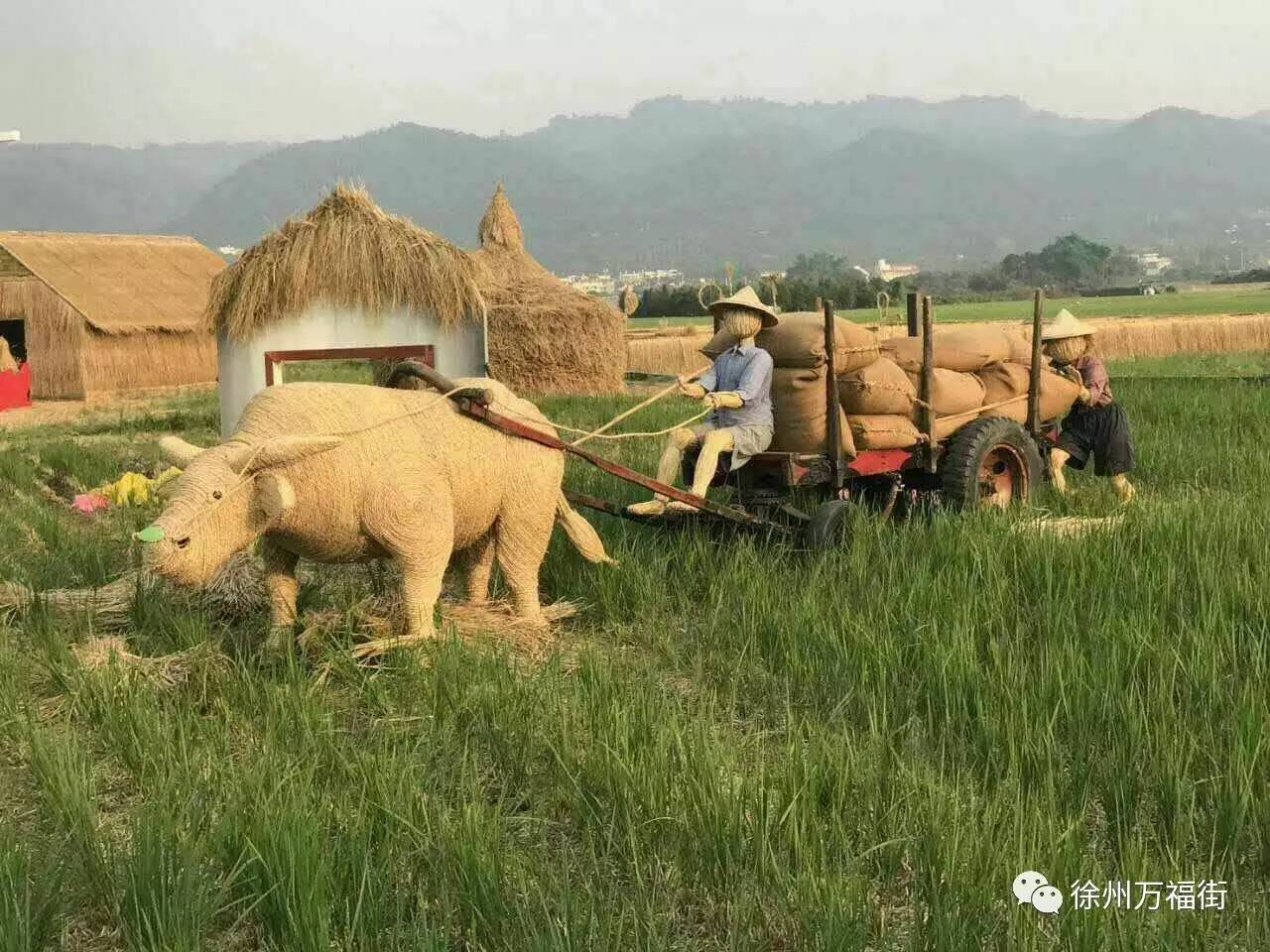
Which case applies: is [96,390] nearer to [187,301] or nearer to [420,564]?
[187,301]

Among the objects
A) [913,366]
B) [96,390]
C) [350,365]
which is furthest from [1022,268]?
[913,366]

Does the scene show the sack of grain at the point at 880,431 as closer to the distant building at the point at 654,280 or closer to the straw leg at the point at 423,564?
the straw leg at the point at 423,564

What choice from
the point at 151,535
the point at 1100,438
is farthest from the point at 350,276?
the point at 151,535

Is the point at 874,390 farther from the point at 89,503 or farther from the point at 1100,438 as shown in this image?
the point at 89,503

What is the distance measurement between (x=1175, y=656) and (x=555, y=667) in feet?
6.44

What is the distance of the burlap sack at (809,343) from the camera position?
623cm

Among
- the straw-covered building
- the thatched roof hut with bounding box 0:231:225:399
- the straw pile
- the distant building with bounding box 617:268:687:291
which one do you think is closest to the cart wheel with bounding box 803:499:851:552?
the straw-covered building

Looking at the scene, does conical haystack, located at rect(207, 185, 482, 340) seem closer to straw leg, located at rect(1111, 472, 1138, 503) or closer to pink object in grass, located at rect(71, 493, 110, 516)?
pink object in grass, located at rect(71, 493, 110, 516)

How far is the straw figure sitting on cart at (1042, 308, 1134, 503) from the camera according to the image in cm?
766

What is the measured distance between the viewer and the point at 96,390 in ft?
69.3

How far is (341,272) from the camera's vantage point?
1135 cm

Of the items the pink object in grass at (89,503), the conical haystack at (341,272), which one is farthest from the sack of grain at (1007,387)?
the pink object in grass at (89,503)

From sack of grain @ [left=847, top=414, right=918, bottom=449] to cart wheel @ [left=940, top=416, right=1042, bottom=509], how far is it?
33 cm

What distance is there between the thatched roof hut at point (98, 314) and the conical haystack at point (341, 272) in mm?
9007
